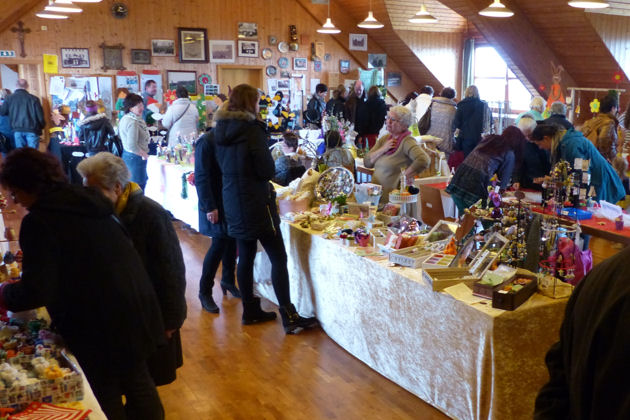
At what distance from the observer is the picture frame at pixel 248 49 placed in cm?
1196

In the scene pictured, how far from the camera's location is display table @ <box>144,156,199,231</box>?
20.3 ft

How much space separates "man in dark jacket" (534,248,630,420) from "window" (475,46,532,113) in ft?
36.1

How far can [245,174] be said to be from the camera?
12.5 ft

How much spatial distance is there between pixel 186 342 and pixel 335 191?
138cm

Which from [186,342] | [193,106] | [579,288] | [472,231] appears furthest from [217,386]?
[193,106]

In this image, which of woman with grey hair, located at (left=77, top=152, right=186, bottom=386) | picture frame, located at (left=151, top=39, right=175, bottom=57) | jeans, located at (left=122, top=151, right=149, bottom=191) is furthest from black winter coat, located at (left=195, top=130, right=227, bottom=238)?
picture frame, located at (left=151, top=39, right=175, bottom=57)

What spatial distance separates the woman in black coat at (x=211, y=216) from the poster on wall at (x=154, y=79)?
23.7 ft

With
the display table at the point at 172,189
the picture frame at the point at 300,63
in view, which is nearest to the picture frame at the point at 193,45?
the picture frame at the point at 300,63

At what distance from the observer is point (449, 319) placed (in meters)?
2.83

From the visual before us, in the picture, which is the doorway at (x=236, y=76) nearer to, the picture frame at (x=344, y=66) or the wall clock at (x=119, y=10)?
the picture frame at (x=344, y=66)

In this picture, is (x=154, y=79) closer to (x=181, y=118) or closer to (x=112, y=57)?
(x=112, y=57)

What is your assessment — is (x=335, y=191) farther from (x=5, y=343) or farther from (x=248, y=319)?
(x=5, y=343)

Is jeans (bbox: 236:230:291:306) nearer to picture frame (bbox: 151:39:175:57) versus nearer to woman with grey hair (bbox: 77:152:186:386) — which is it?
woman with grey hair (bbox: 77:152:186:386)

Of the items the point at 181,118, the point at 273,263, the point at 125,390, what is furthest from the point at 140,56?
the point at 125,390
